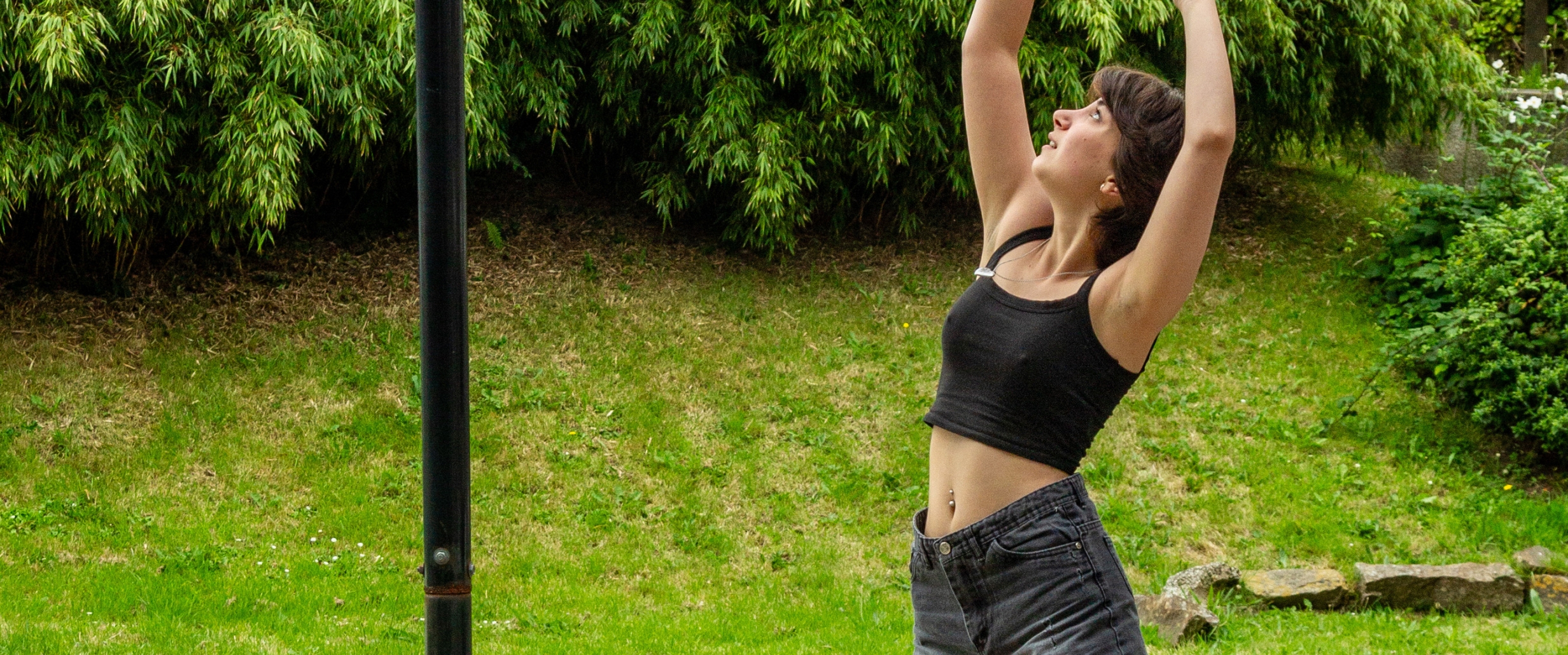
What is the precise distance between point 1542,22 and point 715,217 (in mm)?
8278

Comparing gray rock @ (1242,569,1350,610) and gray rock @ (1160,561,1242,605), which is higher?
gray rock @ (1160,561,1242,605)

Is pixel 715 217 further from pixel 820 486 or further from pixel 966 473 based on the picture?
pixel 966 473

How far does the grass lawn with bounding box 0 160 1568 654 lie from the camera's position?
16.0 feet

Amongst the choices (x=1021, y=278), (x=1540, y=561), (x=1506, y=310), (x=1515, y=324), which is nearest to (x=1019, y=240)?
(x=1021, y=278)

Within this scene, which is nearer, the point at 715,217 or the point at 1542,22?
the point at 715,217

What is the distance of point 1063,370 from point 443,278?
34.0 inches

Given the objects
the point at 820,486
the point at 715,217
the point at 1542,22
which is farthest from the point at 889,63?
the point at 1542,22

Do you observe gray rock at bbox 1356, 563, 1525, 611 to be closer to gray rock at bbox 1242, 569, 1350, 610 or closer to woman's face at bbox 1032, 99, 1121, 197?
gray rock at bbox 1242, 569, 1350, 610

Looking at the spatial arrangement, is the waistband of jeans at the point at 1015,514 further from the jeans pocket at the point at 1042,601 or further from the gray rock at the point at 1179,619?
the gray rock at the point at 1179,619

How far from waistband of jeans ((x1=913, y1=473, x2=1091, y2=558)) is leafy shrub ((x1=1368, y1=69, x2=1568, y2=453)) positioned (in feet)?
16.9

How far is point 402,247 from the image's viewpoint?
25.4ft

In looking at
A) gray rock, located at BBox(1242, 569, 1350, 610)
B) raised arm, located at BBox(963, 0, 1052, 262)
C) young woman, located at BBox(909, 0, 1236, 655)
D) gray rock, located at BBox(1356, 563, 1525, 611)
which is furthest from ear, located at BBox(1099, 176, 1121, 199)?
gray rock, located at BBox(1356, 563, 1525, 611)

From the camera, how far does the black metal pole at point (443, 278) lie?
5.46 ft

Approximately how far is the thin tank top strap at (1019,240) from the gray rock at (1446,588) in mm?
3978
